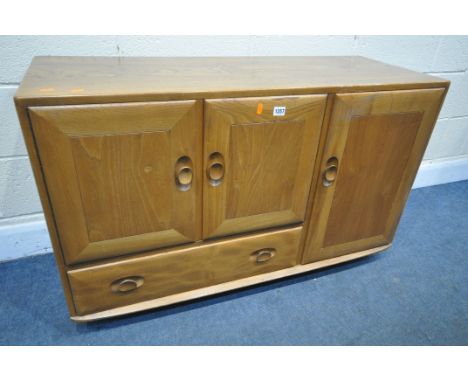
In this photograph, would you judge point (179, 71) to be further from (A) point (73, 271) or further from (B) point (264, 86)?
(A) point (73, 271)

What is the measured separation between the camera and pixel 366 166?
3.38ft

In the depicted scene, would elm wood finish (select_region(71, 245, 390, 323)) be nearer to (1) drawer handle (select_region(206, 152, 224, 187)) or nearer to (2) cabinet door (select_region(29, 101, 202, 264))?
(2) cabinet door (select_region(29, 101, 202, 264))

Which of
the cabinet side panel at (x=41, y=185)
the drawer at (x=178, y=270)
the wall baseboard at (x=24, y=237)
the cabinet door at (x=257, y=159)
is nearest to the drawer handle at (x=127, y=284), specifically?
the drawer at (x=178, y=270)

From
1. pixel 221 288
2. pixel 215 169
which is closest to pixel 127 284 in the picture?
pixel 221 288

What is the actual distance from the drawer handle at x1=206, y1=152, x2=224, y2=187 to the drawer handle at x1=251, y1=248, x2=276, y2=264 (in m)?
0.30

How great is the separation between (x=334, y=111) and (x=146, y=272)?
66 centimetres

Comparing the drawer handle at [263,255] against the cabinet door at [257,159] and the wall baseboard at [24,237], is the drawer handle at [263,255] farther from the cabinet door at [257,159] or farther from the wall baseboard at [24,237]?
the wall baseboard at [24,237]

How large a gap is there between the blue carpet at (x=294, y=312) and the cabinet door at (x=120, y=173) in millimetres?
299

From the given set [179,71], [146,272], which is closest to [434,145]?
[179,71]

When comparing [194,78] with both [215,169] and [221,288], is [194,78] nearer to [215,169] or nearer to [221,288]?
[215,169]

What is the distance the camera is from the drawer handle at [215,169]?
0.84m

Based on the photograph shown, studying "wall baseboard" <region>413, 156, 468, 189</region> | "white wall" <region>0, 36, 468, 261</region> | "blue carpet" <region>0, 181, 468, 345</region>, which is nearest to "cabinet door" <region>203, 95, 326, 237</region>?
"blue carpet" <region>0, 181, 468, 345</region>

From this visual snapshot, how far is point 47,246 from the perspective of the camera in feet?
4.18
